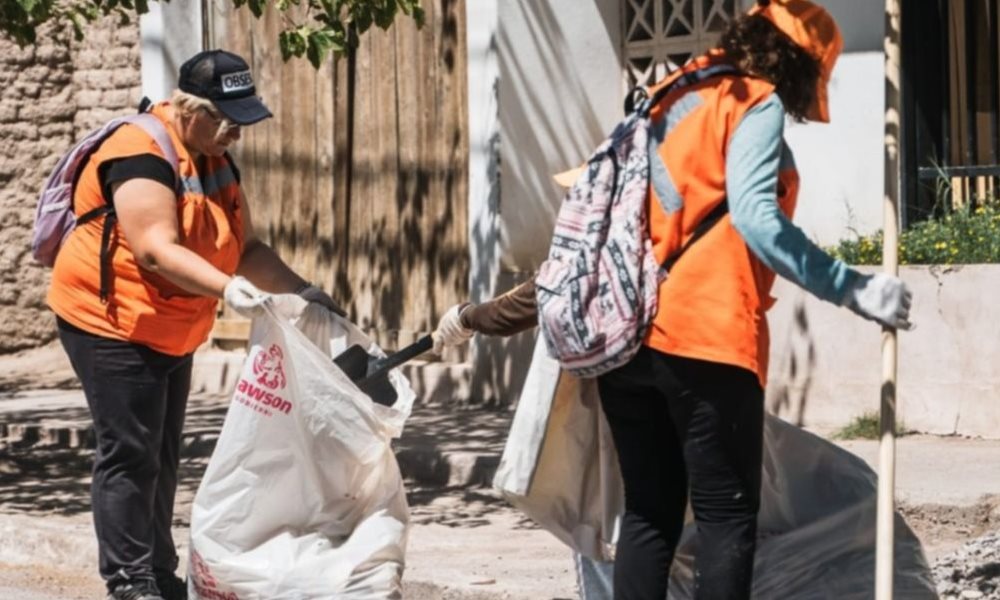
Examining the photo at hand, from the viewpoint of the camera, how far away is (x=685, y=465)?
483 cm

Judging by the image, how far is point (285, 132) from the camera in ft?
39.5

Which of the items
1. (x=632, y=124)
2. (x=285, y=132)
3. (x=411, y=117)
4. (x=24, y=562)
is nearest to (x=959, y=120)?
(x=411, y=117)

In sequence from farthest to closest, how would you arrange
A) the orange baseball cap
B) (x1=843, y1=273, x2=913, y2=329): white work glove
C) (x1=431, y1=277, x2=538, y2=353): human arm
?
Result: (x1=431, y1=277, x2=538, y2=353): human arm < the orange baseball cap < (x1=843, y1=273, x2=913, y2=329): white work glove

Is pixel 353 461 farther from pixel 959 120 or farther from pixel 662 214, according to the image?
pixel 959 120

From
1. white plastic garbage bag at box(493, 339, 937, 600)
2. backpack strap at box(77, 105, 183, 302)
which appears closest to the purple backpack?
backpack strap at box(77, 105, 183, 302)

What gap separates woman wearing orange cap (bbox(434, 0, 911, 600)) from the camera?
4.48 meters

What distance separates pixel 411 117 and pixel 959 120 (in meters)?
3.02

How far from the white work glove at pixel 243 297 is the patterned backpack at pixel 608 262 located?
1068 millimetres

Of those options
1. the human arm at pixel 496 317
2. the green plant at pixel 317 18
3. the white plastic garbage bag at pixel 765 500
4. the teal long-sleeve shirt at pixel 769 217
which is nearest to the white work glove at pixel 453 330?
the human arm at pixel 496 317

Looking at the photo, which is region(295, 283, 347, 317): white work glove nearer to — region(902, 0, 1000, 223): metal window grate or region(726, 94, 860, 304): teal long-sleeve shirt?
region(726, 94, 860, 304): teal long-sleeve shirt

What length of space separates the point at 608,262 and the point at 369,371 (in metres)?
1.42

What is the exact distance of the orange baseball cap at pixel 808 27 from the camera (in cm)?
456

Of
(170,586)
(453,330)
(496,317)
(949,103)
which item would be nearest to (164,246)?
(453,330)

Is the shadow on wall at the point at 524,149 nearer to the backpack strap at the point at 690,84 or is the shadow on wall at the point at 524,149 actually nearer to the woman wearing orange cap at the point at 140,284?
the woman wearing orange cap at the point at 140,284
